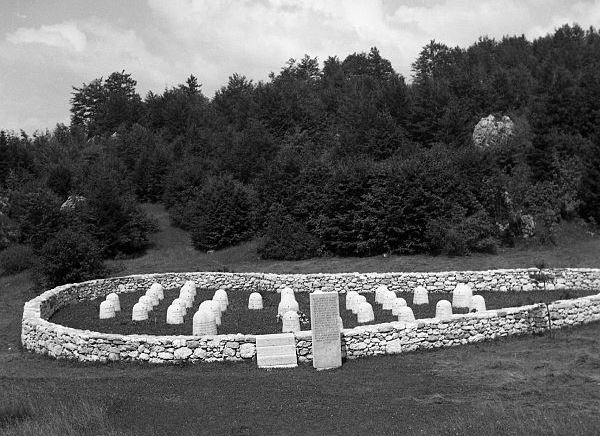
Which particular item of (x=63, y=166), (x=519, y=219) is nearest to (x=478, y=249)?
(x=519, y=219)

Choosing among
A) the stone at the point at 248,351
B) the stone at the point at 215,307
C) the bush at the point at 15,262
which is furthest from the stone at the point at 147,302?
the bush at the point at 15,262

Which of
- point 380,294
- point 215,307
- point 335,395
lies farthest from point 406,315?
point 335,395

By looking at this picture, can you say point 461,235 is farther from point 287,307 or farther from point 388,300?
point 287,307

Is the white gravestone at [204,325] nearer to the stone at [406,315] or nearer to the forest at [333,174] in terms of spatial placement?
the stone at [406,315]

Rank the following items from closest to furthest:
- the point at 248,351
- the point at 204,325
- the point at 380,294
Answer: the point at 248,351
the point at 204,325
the point at 380,294

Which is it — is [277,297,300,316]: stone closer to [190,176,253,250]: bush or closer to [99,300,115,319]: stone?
[99,300,115,319]: stone

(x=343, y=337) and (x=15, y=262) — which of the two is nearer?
(x=343, y=337)

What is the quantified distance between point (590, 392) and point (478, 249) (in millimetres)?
25185

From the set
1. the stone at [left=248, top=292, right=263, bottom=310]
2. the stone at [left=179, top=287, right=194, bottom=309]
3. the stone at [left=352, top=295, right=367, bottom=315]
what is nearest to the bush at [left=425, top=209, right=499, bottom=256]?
the stone at [left=352, top=295, right=367, bottom=315]

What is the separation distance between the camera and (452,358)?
15.8m

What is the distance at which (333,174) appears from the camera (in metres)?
43.2

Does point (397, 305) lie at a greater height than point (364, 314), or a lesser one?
greater

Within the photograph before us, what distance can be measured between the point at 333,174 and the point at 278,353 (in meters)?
28.3

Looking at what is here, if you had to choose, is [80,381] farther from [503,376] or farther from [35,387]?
[503,376]
